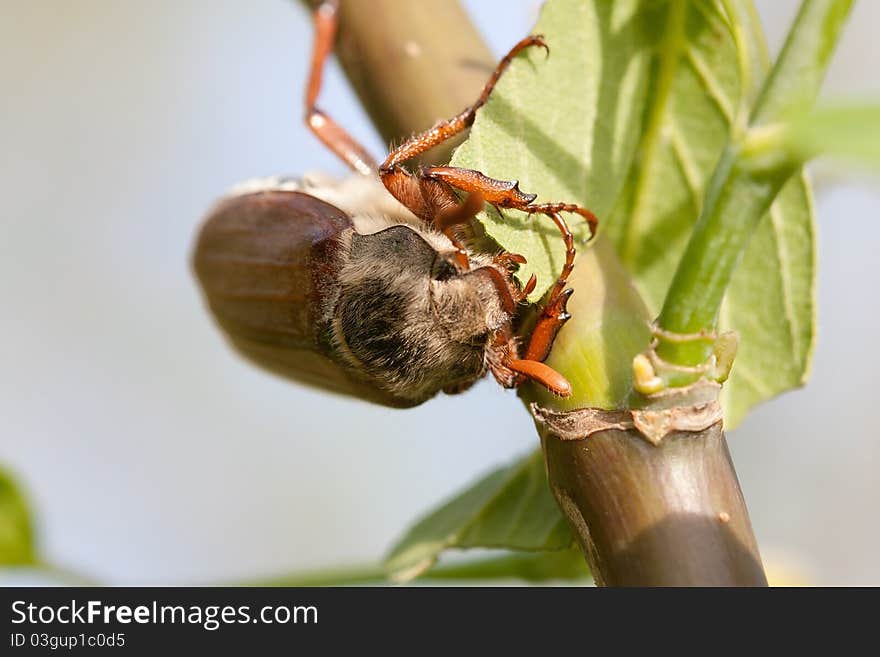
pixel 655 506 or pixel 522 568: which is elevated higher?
pixel 655 506

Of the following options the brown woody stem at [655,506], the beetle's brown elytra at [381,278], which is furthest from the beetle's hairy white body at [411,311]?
the brown woody stem at [655,506]

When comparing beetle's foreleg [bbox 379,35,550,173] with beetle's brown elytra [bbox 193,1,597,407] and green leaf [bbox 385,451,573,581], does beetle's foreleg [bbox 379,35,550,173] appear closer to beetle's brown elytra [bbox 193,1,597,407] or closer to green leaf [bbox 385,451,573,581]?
beetle's brown elytra [bbox 193,1,597,407]

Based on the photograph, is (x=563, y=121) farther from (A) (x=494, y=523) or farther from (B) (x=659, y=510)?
(A) (x=494, y=523)

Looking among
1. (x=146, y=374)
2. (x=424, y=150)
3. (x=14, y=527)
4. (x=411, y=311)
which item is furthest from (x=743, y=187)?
(x=146, y=374)

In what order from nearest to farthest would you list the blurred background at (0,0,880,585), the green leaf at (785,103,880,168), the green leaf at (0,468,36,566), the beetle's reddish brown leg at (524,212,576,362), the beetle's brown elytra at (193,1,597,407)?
the green leaf at (785,103,880,168) < the beetle's reddish brown leg at (524,212,576,362) < the beetle's brown elytra at (193,1,597,407) < the green leaf at (0,468,36,566) < the blurred background at (0,0,880,585)

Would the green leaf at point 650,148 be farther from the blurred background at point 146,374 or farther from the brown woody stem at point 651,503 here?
the blurred background at point 146,374

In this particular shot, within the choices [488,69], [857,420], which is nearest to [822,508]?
[857,420]

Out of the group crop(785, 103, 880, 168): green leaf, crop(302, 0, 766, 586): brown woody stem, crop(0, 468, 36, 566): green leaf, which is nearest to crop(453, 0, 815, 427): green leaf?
crop(302, 0, 766, 586): brown woody stem
